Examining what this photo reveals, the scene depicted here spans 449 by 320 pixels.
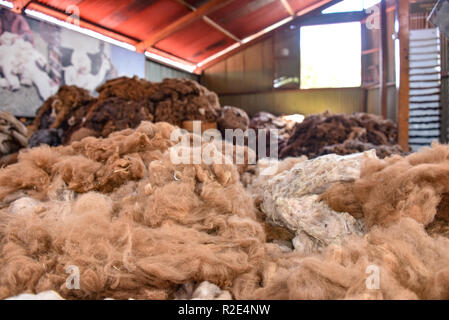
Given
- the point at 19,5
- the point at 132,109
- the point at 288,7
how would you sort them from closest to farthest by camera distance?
1. the point at 132,109
2. the point at 19,5
3. the point at 288,7

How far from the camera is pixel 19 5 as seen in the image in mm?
6758

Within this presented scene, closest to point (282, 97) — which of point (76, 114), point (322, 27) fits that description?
point (322, 27)

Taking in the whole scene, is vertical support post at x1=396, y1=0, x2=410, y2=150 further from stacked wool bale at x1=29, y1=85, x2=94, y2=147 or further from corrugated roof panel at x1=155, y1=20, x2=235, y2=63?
corrugated roof panel at x1=155, y1=20, x2=235, y2=63

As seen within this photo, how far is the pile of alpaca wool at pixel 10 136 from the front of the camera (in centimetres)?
400

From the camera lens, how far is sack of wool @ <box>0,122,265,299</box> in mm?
1141

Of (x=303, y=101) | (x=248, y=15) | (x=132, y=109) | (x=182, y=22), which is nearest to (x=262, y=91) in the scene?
(x=303, y=101)

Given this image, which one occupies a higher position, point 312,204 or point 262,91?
point 262,91

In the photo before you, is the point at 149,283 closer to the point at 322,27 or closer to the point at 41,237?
the point at 41,237

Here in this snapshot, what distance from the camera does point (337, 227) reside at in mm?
1454

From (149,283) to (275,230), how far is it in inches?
29.1

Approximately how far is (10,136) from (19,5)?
4032 millimetres

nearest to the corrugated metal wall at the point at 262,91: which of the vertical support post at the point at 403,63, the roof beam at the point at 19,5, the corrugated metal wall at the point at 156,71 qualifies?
the corrugated metal wall at the point at 156,71

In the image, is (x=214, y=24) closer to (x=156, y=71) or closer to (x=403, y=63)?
(x=156, y=71)

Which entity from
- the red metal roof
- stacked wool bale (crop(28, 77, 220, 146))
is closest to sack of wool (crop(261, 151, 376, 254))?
stacked wool bale (crop(28, 77, 220, 146))
